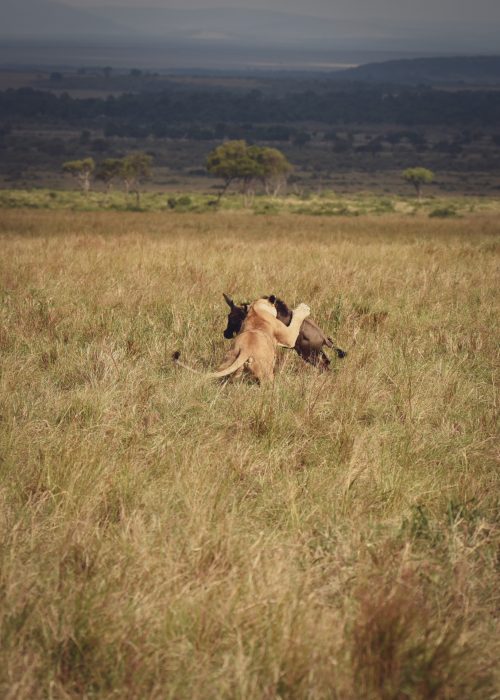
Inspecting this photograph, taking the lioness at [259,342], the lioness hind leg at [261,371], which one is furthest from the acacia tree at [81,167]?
the lioness hind leg at [261,371]

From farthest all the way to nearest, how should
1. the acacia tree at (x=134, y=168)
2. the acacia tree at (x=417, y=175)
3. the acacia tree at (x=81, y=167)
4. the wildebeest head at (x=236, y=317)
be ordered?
the acacia tree at (x=81, y=167) < the acacia tree at (x=417, y=175) < the acacia tree at (x=134, y=168) < the wildebeest head at (x=236, y=317)

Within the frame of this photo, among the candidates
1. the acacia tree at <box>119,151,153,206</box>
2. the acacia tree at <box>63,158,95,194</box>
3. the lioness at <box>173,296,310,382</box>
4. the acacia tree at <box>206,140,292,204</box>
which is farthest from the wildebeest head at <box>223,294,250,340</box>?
the acacia tree at <box>63,158,95,194</box>

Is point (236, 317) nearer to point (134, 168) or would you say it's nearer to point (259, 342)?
point (259, 342)

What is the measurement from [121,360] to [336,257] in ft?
20.8

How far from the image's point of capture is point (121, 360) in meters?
5.69

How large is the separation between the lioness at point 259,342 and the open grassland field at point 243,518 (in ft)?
0.50

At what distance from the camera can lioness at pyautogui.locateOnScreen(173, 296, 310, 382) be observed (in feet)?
16.1

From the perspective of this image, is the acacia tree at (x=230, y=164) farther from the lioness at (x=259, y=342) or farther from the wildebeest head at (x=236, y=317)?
the lioness at (x=259, y=342)

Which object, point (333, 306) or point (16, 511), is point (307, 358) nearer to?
point (333, 306)

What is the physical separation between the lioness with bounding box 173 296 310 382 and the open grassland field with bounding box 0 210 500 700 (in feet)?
0.50

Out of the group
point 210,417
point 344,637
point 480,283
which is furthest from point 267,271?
point 344,637

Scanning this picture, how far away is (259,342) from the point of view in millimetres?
4965

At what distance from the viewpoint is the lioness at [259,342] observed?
491 cm

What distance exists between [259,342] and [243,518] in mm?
1954
